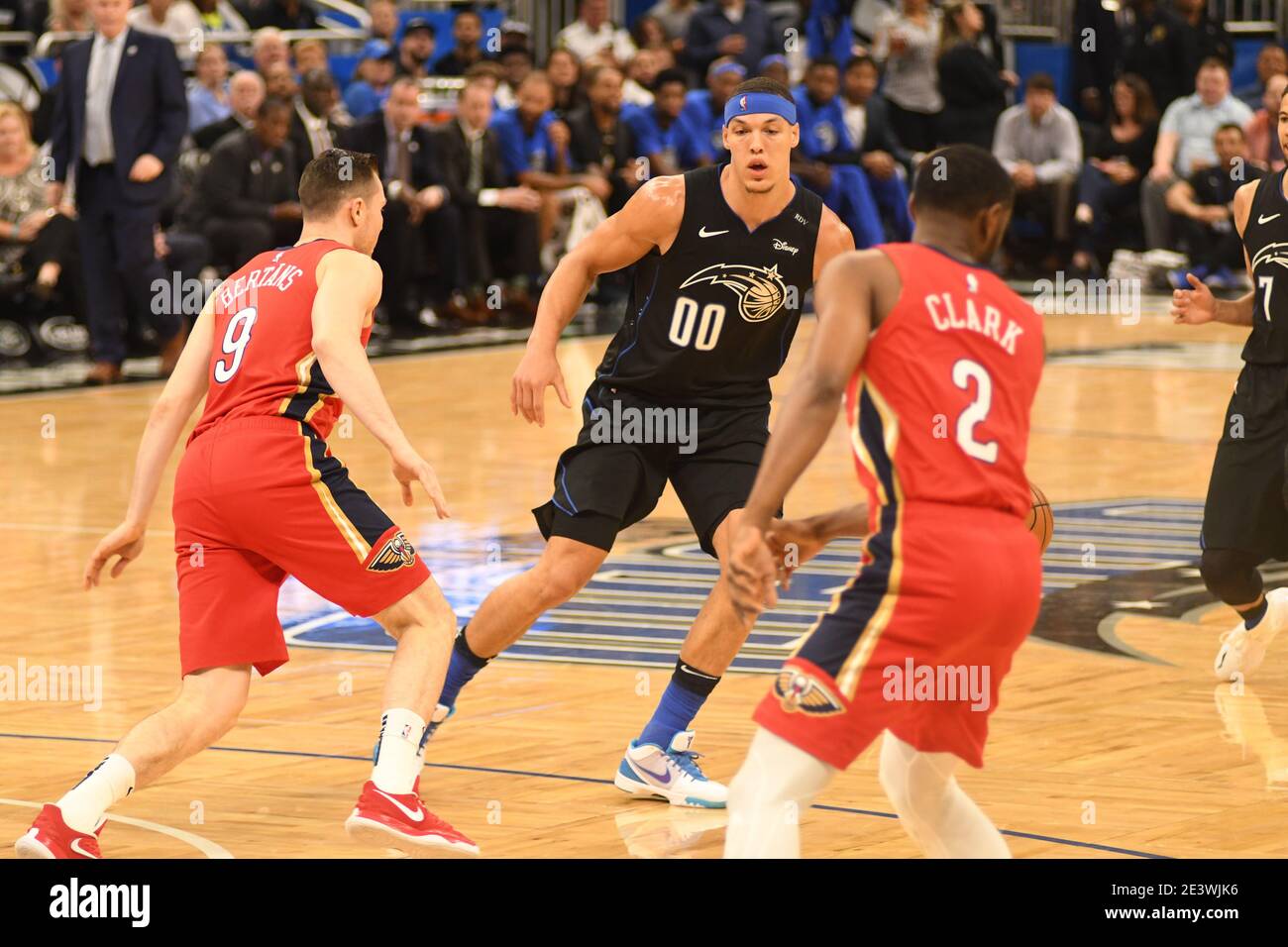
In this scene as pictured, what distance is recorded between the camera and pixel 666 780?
644 cm

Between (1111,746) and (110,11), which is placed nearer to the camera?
(1111,746)

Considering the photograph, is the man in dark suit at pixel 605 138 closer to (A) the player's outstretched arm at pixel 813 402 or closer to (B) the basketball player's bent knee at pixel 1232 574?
(B) the basketball player's bent knee at pixel 1232 574

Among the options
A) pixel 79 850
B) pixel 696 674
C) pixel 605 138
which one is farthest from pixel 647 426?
pixel 605 138

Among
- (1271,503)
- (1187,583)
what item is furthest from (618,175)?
(1271,503)

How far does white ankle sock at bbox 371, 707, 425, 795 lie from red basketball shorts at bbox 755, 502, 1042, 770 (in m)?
1.47

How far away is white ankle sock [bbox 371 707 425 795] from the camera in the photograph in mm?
5711

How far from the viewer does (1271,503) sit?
7.93 meters

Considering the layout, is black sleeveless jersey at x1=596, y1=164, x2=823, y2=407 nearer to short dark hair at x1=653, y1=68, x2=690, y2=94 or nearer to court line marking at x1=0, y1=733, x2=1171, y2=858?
court line marking at x1=0, y1=733, x2=1171, y2=858

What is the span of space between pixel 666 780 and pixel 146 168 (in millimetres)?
10069

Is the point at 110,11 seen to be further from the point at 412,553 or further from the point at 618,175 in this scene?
the point at 412,553

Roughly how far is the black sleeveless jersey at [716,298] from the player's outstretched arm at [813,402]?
82.8 inches

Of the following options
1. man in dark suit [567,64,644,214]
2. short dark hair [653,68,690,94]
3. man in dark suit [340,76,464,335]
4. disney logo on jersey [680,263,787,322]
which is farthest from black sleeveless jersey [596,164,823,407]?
short dark hair [653,68,690,94]

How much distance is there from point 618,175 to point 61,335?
17.2 feet

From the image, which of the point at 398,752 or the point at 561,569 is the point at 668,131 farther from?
the point at 398,752
